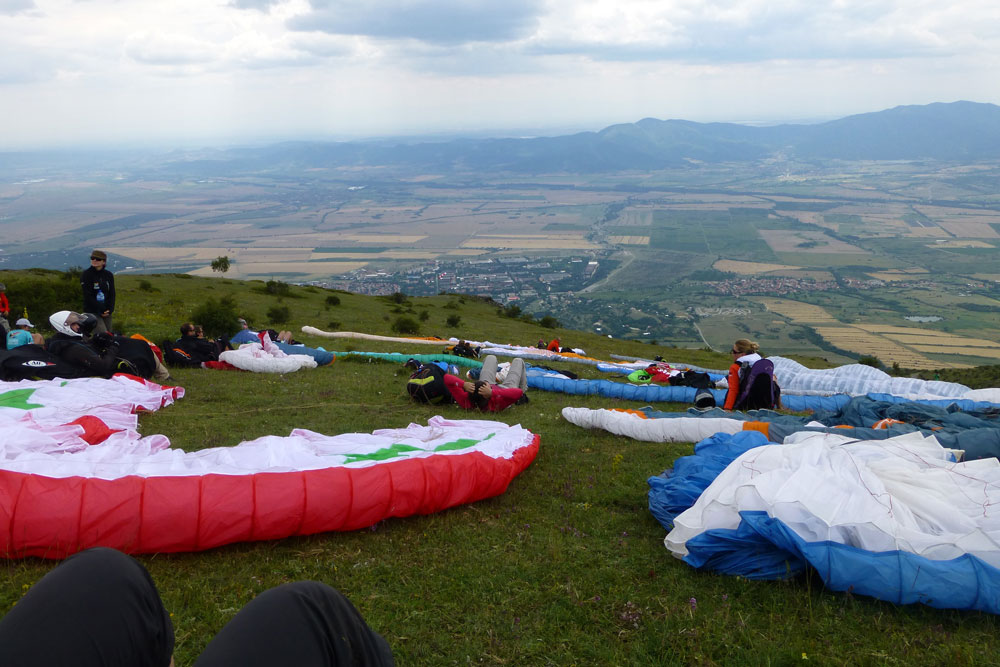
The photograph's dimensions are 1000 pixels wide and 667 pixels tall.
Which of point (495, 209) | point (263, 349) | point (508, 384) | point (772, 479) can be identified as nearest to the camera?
point (772, 479)

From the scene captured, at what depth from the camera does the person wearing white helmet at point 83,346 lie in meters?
10.5

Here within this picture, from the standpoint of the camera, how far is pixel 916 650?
168 inches

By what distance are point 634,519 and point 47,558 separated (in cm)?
524

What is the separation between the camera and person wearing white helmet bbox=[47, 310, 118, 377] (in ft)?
34.4

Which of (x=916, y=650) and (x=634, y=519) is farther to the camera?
(x=634, y=519)

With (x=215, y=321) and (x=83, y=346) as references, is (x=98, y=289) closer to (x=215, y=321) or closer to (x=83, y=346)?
(x=83, y=346)

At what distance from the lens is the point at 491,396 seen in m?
11.4

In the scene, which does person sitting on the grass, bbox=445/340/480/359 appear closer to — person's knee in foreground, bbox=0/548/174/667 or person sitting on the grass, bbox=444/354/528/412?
person sitting on the grass, bbox=444/354/528/412

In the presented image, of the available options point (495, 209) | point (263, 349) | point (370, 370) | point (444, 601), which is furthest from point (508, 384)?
point (495, 209)

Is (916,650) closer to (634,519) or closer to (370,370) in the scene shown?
(634,519)

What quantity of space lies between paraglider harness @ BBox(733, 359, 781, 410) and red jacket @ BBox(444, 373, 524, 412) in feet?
13.1

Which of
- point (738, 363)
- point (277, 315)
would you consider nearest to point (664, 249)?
point (277, 315)

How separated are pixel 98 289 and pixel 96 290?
0.15ft

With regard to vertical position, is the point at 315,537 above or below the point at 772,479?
below
